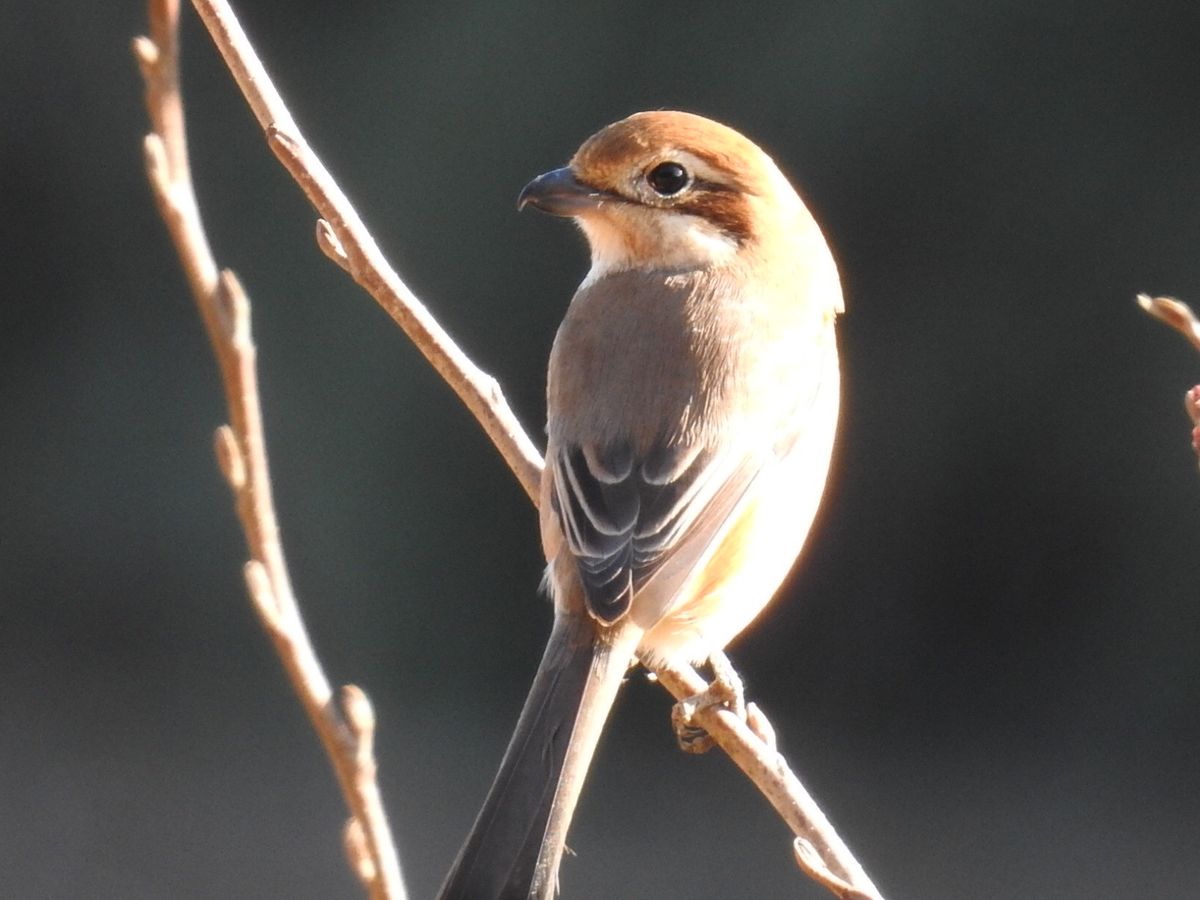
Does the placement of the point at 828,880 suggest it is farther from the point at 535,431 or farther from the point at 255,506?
the point at 535,431

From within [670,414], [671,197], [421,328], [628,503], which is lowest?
[628,503]

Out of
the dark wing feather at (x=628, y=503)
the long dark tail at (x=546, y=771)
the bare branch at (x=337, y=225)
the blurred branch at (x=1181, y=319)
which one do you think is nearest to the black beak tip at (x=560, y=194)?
the dark wing feather at (x=628, y=503)

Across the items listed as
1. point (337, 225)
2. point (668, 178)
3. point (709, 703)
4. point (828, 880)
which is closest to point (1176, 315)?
point (828, 880)

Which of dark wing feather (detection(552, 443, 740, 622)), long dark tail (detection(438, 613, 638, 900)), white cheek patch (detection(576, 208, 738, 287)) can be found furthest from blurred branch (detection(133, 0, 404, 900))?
white cheek patch (detection(576, 208, 738, 287))

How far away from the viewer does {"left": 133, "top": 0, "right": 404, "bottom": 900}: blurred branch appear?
52.9 inches

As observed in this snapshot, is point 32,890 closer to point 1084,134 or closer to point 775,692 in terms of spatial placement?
point 775,692

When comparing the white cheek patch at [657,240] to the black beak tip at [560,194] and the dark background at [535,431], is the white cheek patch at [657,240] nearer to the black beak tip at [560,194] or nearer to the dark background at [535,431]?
the black beak tip at [560,194]

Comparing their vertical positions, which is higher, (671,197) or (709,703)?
(671,197)

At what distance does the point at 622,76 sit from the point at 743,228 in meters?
2.98

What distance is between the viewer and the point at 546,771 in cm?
241

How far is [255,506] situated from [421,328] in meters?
1.11

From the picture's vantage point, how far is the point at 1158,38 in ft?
20.1

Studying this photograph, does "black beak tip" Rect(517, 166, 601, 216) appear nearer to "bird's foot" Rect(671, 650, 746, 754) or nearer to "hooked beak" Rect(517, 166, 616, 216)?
"hooked beak" Rect(517, 166, 616, 216)

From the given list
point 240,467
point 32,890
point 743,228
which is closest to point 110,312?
point 32,890
